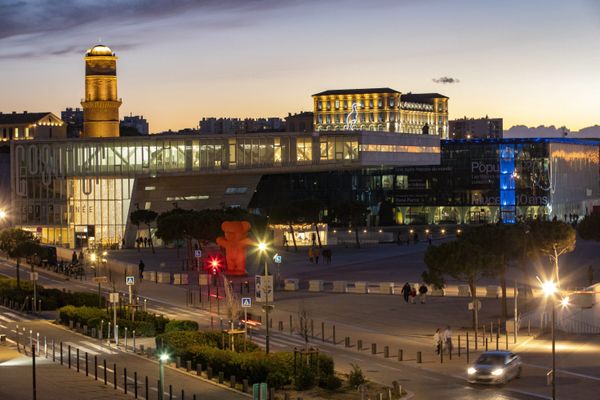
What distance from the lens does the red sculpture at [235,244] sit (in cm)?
7456

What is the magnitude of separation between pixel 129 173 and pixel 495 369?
7671 centimetres

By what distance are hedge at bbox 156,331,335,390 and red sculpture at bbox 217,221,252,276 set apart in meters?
35.4

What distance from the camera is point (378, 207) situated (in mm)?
167250

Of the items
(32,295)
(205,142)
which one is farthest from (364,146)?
(32,295)

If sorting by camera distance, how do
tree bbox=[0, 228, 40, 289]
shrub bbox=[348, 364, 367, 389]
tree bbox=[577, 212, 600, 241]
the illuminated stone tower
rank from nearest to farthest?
1. shrub bbox=[348, 364, 367, 389]
2. tree bbox=[0, 228, 40, 289]
3. tree bbox=[577, 212, 600, 241]
4. the illuminated stone tower

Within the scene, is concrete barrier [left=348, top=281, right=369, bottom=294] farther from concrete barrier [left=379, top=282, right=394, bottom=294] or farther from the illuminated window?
the illuminated window

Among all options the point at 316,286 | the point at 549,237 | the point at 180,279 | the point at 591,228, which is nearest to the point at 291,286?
the point at 316,286

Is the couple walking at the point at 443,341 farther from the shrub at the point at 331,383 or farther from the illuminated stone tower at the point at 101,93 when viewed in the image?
the illuminated stone tower at the point at 101,93

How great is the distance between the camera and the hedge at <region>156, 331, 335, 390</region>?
112 feet

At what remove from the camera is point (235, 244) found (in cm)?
7475

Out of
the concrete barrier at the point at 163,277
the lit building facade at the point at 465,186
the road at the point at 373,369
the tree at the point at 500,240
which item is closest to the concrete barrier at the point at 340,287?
the tree at the point at 500,240

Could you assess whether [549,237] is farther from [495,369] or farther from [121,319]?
[495,369]

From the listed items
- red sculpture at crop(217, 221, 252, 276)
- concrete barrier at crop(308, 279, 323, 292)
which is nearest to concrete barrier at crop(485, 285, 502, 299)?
concrete barrier at crop(308, 279, 323, 292)

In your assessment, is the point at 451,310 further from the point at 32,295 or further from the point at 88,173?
the point at 88,173
